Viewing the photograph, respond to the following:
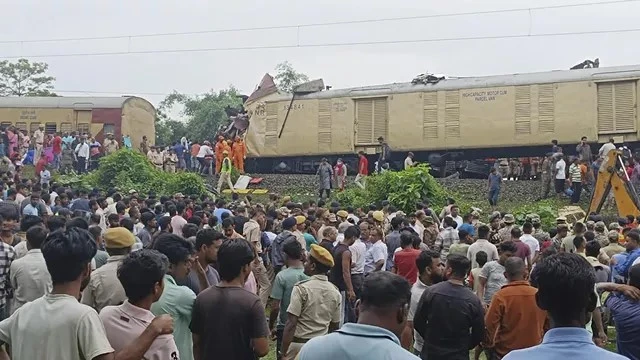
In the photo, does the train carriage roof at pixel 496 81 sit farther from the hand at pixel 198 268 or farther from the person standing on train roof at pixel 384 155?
the hand at pixel 198 268

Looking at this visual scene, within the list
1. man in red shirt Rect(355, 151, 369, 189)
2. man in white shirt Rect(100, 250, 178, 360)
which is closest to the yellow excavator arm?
man in red shirt Rect(355, 151, 369, 189)

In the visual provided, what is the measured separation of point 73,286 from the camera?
3869 millimetres

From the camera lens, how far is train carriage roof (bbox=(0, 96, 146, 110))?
30.6 metres

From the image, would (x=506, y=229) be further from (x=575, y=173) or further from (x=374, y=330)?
(x=575, y=173)

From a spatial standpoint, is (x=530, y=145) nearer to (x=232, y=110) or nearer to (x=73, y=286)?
(x=232, y=110)

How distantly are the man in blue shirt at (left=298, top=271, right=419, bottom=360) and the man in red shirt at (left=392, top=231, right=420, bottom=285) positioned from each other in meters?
5.27

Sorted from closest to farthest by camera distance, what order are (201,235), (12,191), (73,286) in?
1. (73,286)
2. (201,235)
3. (12,191)

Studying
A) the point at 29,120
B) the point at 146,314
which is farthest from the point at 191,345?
the point at 29,120

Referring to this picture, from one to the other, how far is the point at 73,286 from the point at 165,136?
4174cm

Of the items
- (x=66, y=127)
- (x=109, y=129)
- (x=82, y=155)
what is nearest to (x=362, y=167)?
(x=82, y=155)

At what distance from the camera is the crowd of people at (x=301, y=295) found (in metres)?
3.36

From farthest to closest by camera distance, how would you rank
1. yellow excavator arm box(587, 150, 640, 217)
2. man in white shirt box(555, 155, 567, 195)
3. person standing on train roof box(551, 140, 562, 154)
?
person standing on train roof box(551, 140, 562, 154)
man in white shirt box(555, 155, 567, 195)
yellow excavator arm box(587, 150, 640, 217)

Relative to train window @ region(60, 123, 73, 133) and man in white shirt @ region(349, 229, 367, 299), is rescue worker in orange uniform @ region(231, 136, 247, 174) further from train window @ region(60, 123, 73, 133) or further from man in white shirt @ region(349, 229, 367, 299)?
man in white shirt @ region(349, 229, 367, 299)

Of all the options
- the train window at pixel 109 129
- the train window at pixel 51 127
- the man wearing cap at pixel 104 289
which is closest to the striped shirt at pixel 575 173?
the train window at pixel 109 129
